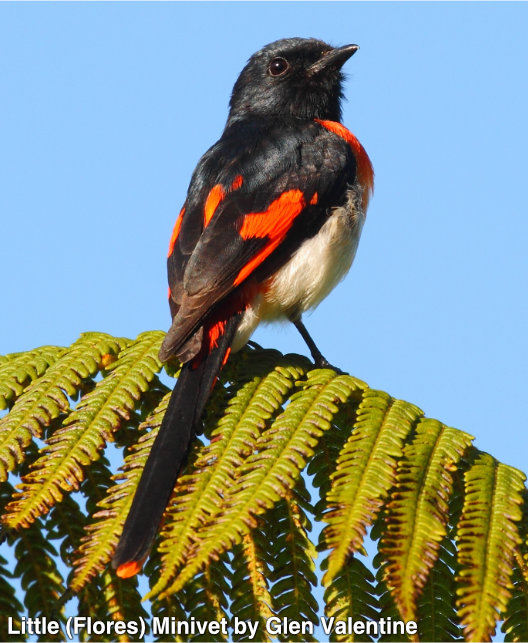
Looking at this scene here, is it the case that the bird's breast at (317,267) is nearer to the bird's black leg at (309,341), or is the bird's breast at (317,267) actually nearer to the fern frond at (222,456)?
the bird's black leg at (309,341)

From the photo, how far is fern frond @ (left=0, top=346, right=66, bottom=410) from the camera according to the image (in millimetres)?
3305

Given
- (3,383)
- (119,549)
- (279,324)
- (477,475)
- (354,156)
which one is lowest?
(119,549)

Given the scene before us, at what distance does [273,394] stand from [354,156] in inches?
74.6

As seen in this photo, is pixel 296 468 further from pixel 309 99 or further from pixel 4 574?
pixel 309 99

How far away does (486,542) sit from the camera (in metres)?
2.56

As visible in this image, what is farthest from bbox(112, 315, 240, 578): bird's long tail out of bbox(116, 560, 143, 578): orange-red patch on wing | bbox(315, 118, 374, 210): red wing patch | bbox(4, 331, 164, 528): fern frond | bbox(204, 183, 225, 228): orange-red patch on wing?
bbox(315, 118, 374, 210): red wing patch

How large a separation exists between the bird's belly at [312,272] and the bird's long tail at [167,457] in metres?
0.50

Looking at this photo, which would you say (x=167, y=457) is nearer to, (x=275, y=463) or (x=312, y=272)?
(x=275, y=463)

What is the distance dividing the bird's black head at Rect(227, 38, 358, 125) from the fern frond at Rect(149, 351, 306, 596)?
2138 millimetres

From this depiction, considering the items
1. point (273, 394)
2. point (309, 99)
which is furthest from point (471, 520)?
point (309, 99)

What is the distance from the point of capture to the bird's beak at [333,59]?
5.34 metres

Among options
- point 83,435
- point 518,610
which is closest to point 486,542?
point 518,610

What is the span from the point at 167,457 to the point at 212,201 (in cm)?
160

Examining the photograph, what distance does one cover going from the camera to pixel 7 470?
9.53ft
